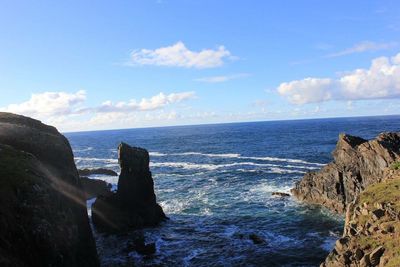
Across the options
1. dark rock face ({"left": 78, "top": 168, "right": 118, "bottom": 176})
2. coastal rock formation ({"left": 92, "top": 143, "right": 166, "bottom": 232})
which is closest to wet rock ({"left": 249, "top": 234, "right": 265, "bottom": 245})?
coastal rock formation ({"left": 92, "top": 143, "right": 166, "bottom": 232})

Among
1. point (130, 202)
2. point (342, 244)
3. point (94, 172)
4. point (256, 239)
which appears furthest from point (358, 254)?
point (94, 172)

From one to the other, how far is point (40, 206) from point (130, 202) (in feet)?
92.0

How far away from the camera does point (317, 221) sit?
55.1 m

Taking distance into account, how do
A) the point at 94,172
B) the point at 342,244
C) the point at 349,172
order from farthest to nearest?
the point at 94,172 < the point at 349,172 < the point at 342,244

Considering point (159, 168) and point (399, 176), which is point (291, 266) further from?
point (159, 168)

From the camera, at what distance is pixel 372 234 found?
27.7m

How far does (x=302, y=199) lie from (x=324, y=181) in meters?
4.62

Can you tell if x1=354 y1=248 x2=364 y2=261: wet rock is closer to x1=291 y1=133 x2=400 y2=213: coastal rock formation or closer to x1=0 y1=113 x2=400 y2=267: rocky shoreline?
x1=0 y1=113 x2=400 y2=267: rocky shoreline

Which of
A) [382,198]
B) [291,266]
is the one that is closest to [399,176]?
[382,198]

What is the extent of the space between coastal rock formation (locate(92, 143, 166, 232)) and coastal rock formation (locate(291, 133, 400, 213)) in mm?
23918

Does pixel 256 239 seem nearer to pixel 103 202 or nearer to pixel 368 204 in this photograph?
pixel 368 204

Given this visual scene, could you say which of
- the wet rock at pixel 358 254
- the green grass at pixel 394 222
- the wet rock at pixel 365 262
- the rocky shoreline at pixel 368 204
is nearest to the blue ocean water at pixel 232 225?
the rocky shoreline at pixel 368 204

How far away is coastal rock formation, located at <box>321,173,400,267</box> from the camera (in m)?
25.4

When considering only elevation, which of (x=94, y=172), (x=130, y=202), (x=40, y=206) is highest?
(x=40, y=206)
